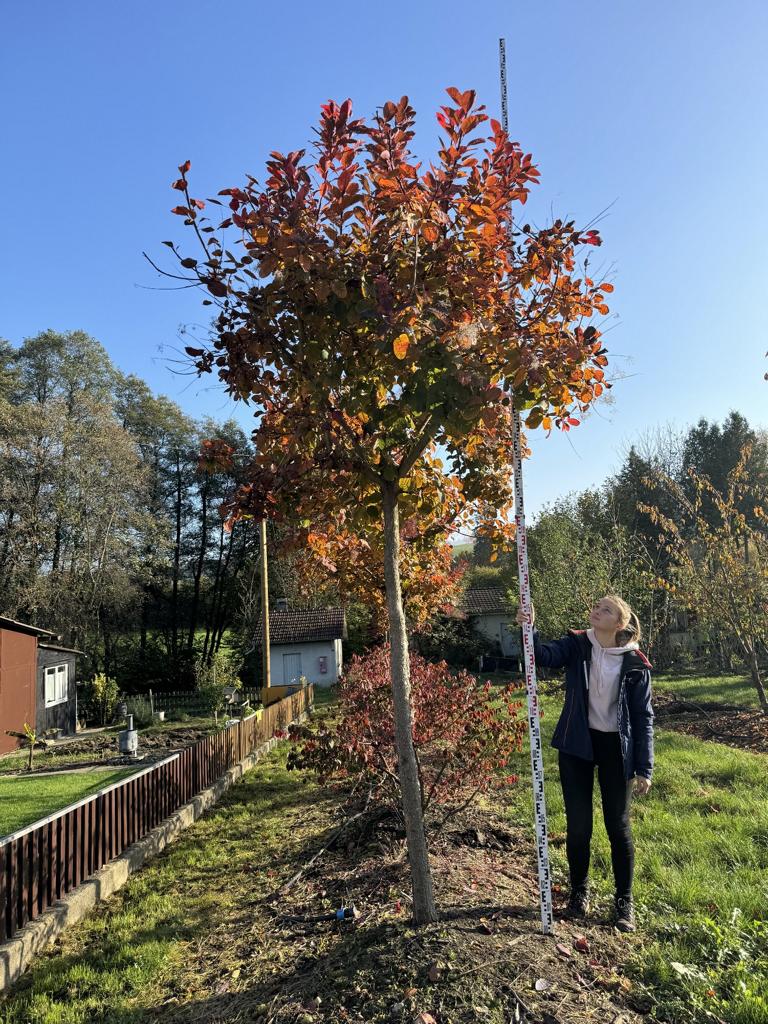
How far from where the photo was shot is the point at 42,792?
36.4 feet

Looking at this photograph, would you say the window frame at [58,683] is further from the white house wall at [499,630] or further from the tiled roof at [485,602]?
the white house wall at [499,630]

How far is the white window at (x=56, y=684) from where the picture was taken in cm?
2084

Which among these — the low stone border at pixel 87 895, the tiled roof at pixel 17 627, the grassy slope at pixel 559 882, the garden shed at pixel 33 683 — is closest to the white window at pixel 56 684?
the garden shed at pixel 33 683

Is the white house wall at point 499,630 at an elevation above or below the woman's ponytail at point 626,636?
below

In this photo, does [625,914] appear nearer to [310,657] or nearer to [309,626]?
[310,657]

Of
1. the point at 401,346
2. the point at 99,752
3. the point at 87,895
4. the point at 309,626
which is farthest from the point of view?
the point at 309,626

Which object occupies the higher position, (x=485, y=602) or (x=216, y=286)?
(x=216, y=286)

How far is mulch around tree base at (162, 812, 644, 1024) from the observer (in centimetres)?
260

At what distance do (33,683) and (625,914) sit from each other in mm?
20454

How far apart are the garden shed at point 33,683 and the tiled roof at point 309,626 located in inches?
361

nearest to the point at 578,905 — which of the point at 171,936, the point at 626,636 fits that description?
the point at 626,636

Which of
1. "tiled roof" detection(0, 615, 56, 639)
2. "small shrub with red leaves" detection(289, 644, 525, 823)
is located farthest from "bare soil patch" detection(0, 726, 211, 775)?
"small shrub with red leaves" detection(289, 644, 525, 823)

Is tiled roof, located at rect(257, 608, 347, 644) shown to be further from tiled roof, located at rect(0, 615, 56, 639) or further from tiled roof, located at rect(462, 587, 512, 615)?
tiled roof, located at rect(0, 615, 56, 639)

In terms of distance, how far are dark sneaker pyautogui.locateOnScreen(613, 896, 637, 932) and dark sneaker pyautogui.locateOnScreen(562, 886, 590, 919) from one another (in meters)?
0.15
